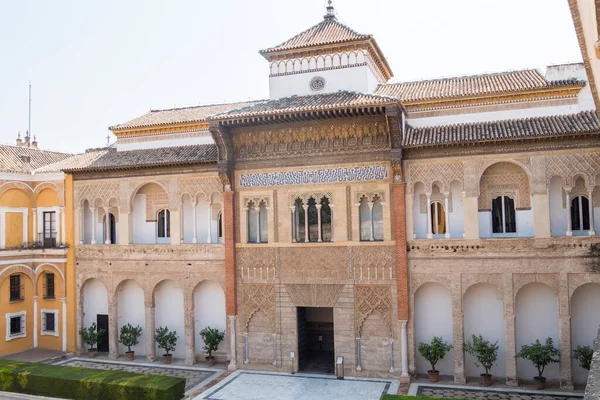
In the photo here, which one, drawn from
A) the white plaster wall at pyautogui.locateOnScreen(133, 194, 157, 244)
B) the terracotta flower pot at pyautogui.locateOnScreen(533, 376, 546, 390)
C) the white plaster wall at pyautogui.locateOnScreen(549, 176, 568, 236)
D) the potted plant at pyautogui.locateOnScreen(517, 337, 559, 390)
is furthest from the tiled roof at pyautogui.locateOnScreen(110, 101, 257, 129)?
the terracotta flower pot at pyautogui.locateOnScreen(533, 376, 546, 390)

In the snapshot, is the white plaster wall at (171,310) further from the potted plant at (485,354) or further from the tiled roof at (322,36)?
the potted plant at (485,354)

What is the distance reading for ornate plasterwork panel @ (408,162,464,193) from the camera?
49.9 feet

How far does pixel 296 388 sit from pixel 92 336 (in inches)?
323

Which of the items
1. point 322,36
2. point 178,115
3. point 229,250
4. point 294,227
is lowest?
point 229,250

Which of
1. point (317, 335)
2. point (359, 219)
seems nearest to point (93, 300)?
point (317, 335)

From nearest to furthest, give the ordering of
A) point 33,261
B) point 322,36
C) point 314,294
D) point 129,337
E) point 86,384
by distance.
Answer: point 86,384
point 314,294
point 322,36
point 129,337
point 33,261

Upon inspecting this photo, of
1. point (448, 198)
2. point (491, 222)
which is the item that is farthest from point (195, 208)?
point (491, 222)

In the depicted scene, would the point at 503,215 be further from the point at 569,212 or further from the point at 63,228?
the point at 63,228

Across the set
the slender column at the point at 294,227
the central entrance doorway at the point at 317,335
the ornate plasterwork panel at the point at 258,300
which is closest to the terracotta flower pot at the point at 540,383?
the central entrance doorway at the point at 317,335

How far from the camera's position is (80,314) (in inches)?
750

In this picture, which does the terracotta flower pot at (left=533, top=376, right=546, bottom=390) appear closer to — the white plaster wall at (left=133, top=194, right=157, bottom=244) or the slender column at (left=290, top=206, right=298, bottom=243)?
the slender column at (left=290, top=206, right=298, bottom=243)

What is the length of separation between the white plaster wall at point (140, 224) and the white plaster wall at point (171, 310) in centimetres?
180

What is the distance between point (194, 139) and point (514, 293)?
11.5m

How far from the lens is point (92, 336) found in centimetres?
1866
